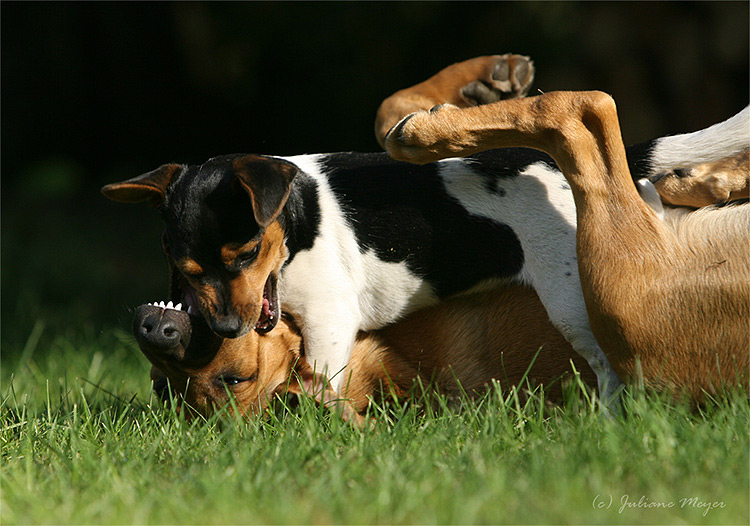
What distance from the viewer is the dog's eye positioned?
110 inches

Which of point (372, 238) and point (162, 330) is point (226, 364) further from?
point (372, 238)

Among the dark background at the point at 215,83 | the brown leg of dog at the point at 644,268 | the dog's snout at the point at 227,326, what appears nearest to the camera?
the brown leg of dog at the point at 644,268

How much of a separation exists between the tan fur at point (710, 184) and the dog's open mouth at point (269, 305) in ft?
4.49

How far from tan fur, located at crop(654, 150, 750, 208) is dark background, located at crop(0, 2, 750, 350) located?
3288 millimetres

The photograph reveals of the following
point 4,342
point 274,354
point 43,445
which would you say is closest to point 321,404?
point 274,354

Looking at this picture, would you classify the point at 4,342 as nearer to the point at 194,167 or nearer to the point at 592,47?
the point at 194,167

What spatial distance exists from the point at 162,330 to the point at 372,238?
79cm

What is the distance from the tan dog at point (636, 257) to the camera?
2615 mm

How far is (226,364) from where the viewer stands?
296cm

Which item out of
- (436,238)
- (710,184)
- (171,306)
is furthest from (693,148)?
(171,306)

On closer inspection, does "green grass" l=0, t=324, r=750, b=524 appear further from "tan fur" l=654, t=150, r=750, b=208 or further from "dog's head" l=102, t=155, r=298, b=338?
"tan fur" l=654, t=150, r=750, b=208

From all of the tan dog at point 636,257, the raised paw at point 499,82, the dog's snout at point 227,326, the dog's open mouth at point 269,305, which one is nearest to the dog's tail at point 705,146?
the tan dog at point 636,257

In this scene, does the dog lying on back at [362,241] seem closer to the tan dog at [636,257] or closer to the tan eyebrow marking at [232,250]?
→ the tan eyebrow marking at [232,250]

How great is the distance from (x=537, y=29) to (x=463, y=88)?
3240 millimetres
